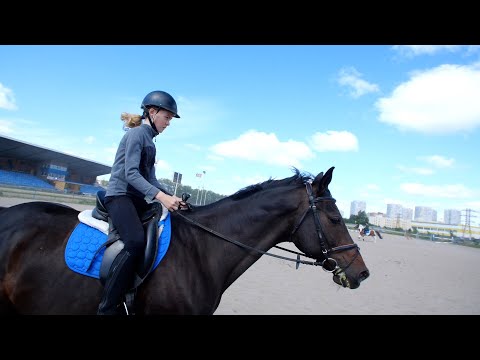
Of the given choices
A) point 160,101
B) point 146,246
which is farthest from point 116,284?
point 160,101

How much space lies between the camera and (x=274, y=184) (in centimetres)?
370

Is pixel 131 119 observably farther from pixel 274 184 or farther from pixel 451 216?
pixel 451 216

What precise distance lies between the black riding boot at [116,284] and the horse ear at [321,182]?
82.6 inches

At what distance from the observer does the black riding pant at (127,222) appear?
9.02 ft

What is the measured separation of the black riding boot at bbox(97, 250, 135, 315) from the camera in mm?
2643

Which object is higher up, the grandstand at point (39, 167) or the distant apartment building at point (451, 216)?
the distant apartment building at point (451, 216)

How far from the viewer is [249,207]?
347 cm

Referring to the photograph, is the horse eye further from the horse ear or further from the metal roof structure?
the metal roof structure

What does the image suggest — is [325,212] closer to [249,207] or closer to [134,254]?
[249,207]

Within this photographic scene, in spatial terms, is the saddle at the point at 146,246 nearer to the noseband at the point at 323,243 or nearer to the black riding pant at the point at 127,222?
the black riding pant at the point at 127,222

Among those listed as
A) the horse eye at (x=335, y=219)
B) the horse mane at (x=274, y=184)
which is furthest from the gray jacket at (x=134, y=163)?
the horse eye at (x=335, y=219)

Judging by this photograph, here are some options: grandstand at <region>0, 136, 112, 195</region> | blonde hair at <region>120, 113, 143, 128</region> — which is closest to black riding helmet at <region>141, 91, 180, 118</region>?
blonde hair at <region>120, 113, 143, 128</region>

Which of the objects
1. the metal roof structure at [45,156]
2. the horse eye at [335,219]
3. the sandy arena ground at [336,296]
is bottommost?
the sandy arena ground at [336,296]

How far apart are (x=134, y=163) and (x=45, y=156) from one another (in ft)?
164
